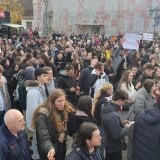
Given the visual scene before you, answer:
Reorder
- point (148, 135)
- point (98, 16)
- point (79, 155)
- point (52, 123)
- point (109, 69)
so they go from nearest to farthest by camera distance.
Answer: point (79, 155), point (148, 135), point (52, 123), point (109, 69), point (98, 16)

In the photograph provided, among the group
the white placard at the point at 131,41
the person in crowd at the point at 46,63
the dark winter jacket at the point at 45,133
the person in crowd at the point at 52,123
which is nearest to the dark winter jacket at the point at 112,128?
the person in crowd at the point at 52,123

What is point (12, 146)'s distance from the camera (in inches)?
163

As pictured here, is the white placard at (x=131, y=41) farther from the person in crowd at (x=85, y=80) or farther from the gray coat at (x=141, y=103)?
the gray coat at (x=141, y=103)

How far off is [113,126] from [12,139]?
1.62 meters

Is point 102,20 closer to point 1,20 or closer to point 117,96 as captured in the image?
point 1,20

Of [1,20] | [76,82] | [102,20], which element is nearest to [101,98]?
[76,82]

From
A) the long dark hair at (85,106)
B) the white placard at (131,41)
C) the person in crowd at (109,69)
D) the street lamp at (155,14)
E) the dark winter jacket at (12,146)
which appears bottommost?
the person in crowd at (109,69)

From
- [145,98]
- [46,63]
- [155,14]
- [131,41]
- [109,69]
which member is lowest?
[109,69]

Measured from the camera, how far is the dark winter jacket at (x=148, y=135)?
430 cm

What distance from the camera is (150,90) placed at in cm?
609

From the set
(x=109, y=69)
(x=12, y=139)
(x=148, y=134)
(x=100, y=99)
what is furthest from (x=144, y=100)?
(x=109, y=69)

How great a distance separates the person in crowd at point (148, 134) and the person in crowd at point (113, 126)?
0.60 m

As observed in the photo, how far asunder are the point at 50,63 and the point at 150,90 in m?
4.68

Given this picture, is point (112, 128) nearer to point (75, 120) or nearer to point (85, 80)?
point (75, 120)
